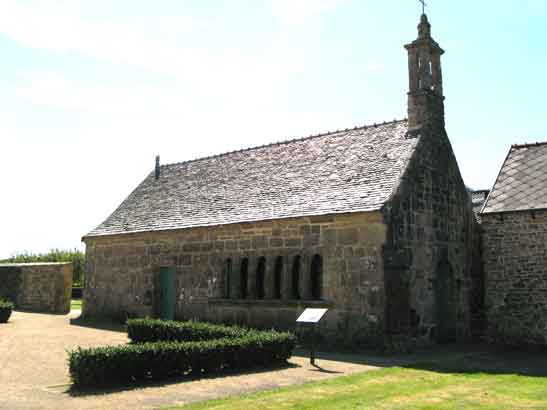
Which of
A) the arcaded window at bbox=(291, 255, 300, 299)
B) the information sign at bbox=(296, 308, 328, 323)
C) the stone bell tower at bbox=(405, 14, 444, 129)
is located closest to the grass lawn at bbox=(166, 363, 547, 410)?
the information sign at bbox=(296, 308, 328, 323)

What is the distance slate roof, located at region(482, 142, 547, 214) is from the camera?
1784 cm

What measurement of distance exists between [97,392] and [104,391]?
12 centimetres

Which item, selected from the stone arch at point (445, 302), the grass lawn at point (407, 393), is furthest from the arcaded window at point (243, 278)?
the grass lawn at point (407, 393)

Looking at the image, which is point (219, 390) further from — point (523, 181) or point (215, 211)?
point (523, 181)

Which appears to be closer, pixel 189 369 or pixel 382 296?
pixel 189 369

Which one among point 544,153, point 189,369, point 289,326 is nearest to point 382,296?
point 289,326

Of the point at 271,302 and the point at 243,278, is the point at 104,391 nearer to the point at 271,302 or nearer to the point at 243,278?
the point at 271,302

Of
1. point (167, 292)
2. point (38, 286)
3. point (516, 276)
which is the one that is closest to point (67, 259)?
point (38, 286)

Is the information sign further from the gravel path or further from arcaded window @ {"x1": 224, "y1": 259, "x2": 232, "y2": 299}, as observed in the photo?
arcaded window @ {"x1": 224, "y1": 259, "x2": 232, "y2": 299}

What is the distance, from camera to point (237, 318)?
18.5m

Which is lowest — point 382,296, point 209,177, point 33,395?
point 33,395

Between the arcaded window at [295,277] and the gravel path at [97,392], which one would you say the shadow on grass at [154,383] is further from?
the arcaded window at [295,277]

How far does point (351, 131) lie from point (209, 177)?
21.1 ft

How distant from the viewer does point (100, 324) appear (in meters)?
22.3
